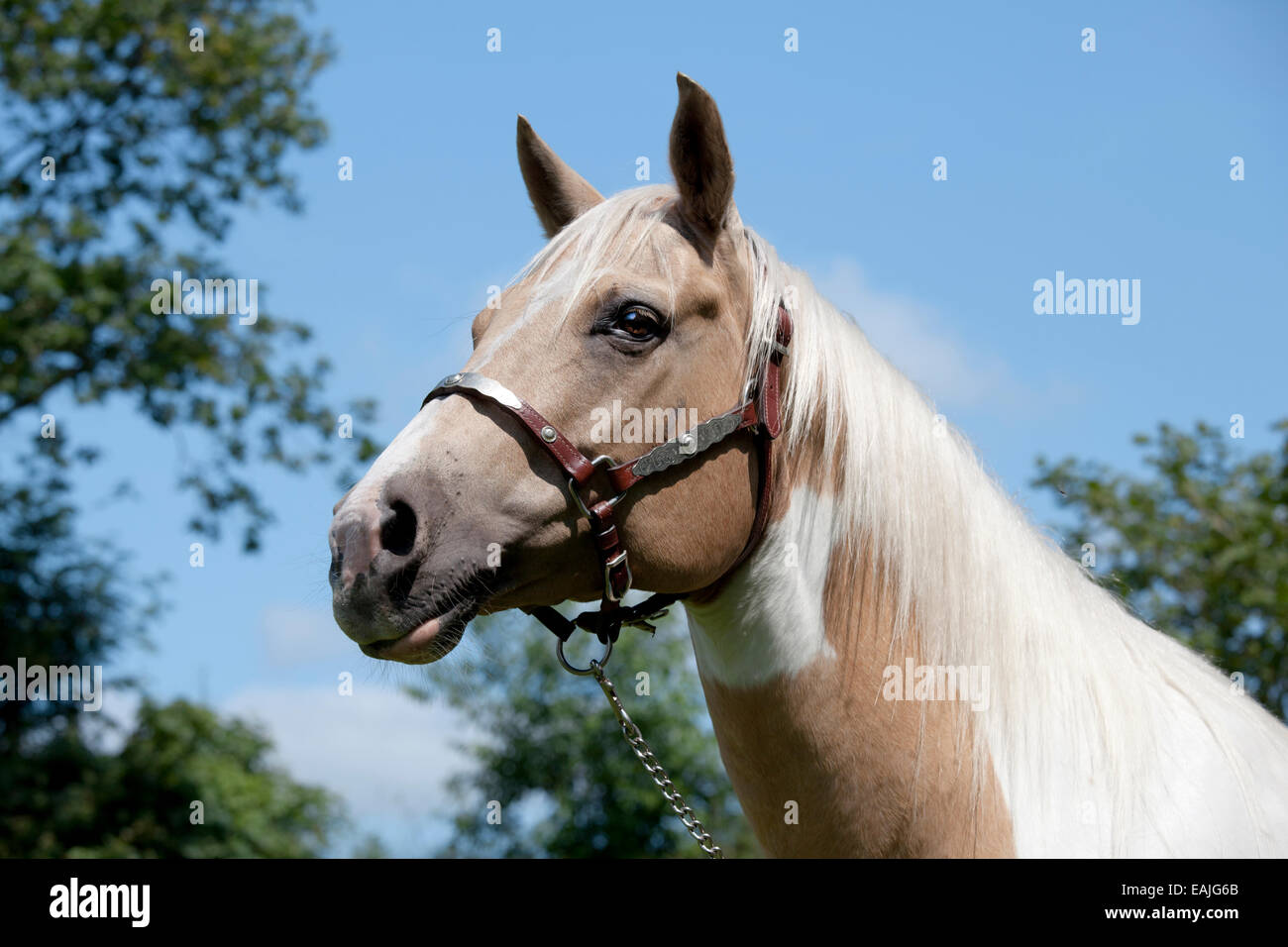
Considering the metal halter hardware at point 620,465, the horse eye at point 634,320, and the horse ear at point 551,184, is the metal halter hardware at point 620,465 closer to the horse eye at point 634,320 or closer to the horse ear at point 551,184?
the horse eye at point 634,320

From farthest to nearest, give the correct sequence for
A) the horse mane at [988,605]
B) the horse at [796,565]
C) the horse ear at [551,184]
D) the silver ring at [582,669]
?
the horse ear at [551,184] → the silver ring at [582,669] → the horse mane at [988,605] → the horse at [796,565]

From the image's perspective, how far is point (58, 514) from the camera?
16.6m

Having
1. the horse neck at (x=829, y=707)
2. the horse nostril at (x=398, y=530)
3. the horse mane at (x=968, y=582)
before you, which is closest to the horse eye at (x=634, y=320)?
the horse mane at (x=968, y=582)

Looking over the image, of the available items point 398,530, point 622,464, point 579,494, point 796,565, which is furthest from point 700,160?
point 398,530

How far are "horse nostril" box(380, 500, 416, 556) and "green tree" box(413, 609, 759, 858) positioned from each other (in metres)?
15.6

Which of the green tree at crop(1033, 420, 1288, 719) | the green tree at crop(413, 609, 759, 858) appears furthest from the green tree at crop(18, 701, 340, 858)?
the green tree at crop(1033, 420, 1288, 719)

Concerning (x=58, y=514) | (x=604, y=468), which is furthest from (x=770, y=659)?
(x=58, y=514)

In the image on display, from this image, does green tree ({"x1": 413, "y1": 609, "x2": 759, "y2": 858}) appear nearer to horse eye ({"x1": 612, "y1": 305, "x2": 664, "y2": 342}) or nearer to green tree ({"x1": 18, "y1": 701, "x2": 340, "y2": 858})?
green tree ({"x1": 18, "y1": 701, "x2": 340, "y2": 858})

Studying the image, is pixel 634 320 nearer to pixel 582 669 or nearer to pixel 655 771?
pixel 582 669

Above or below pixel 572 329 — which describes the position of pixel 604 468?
below

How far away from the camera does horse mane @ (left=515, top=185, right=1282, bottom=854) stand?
2959 millimetres

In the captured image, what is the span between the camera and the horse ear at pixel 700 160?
3.04 m
